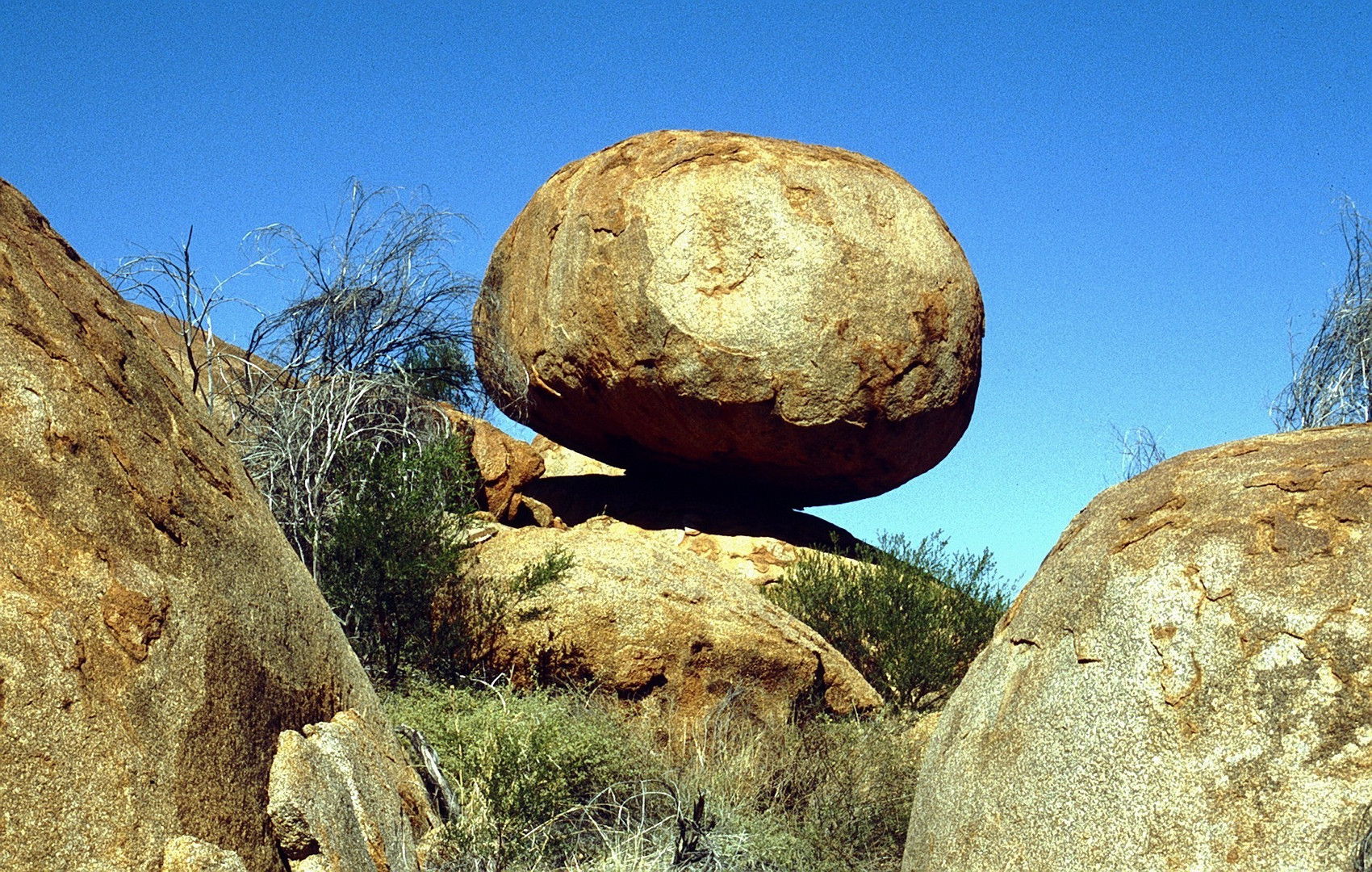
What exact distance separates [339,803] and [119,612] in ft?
3.04

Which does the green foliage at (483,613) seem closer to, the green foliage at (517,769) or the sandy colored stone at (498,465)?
the green foliage at (517,769)

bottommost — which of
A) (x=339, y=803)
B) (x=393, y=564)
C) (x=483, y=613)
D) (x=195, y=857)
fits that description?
(x=195, y=857)

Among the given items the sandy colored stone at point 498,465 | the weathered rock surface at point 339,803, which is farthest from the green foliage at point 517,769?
the sandy colored stone at point 498,465

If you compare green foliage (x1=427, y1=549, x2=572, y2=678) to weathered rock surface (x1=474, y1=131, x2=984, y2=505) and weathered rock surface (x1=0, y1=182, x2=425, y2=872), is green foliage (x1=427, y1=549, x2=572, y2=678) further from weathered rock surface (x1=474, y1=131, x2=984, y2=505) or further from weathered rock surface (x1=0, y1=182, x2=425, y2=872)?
weathered rock surface (x1=0, y1=182, x2=425, y2=872)

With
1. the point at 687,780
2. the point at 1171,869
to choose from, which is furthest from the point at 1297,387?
the point at 1171,869

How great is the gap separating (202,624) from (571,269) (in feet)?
29.5

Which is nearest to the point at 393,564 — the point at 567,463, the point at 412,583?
the point at 412,583

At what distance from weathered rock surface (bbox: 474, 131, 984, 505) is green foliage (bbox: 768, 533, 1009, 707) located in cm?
139

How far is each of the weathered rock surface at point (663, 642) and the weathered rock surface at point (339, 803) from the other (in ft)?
11.6

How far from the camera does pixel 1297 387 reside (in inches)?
531

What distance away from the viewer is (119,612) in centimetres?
346

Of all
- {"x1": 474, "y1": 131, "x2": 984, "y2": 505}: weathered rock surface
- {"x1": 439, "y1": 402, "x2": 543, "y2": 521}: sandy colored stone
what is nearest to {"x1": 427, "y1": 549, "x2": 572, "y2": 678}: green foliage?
{"x1": 439, "y1": 402, "x2": 543, "y2": 521}: sandy colored stone

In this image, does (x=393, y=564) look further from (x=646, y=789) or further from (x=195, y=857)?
(x=195, y=857)

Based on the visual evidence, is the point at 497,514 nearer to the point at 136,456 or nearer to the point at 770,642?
the point at 770,642
